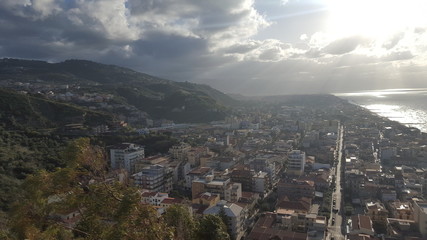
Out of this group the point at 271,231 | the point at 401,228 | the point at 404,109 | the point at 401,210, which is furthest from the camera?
the point at 404,109

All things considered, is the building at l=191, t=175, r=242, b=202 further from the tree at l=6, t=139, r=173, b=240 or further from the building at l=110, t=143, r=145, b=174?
the tree at l=6, t=139, r=173, b=240

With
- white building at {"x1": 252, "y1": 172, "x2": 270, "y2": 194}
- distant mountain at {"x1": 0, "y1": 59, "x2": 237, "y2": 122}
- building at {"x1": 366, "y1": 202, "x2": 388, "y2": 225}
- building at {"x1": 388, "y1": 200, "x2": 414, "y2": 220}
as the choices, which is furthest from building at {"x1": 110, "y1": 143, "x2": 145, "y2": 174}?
distant mountain at {"x1": 0, "y1": 59, "x2": 237, "y2": 122}

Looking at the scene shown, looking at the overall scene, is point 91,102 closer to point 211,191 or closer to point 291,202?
point 211,191

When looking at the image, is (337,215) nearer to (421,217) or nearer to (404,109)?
(421,217)

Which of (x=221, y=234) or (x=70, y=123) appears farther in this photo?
(x=70, y=123)

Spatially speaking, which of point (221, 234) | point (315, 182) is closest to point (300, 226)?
point (315, 182)

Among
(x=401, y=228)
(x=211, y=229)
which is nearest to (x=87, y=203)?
(x=211, y=229)
